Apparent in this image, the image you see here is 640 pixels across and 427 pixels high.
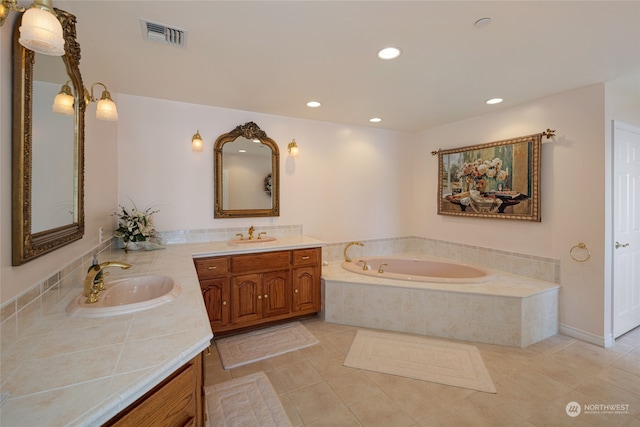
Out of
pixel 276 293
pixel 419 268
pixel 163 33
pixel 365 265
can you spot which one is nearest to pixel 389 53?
pixel 163 33

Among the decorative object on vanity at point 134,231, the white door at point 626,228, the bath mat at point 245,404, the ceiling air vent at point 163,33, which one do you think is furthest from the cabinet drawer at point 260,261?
the white door at point 626,228

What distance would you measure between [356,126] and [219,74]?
2.15 meters

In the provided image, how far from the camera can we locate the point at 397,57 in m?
2.08

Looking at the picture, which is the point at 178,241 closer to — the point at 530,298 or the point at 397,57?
the point at 397,57

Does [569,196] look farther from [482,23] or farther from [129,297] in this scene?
[129,297]

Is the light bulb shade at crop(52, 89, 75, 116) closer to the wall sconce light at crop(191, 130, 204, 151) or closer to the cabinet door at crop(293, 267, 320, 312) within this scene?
the wall sconce light at crop(191, 130, 204, 151)

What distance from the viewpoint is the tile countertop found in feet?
2.24

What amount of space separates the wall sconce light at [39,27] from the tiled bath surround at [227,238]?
2.86 feet

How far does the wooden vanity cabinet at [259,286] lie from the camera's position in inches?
105

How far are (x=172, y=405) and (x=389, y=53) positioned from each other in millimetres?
2348

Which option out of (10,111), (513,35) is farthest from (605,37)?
(10,111)

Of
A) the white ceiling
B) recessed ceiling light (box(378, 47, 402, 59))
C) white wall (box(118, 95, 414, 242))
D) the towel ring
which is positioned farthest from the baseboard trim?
recessed ceiling light (box(378, 47, 402, 59))

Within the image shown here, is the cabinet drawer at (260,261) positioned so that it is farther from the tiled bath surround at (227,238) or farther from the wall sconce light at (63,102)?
the wall sconce light at (63,102)

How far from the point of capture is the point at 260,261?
112 inches
